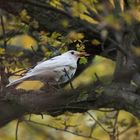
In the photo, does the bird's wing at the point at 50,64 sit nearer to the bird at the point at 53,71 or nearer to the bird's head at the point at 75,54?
the bird at the point at 53,71

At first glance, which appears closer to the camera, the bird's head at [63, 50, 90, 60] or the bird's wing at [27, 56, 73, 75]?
the bird's wing at [27, 56, 73, 75]

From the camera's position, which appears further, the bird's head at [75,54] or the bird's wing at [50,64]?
the bird's head at [75,54]

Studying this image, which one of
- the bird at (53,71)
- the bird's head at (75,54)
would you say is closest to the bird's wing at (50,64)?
the bird at (53,71)

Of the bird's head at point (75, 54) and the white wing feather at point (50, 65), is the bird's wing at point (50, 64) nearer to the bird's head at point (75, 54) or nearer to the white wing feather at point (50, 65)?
the white wing feather at point (50, 65)

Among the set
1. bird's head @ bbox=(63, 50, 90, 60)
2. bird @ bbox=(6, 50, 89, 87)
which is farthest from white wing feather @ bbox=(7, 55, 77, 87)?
bird's head @ bbox=(63, 50, 90, 60)

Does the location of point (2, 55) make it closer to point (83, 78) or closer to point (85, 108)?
point (85, 108)

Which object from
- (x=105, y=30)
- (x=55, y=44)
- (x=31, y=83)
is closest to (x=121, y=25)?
(x=105, y=30)

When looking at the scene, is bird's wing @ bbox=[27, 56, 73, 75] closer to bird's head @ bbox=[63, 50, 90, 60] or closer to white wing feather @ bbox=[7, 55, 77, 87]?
white wing feather @ bbox=[7, 55, 77, 87]

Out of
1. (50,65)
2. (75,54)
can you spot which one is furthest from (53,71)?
(75,54)

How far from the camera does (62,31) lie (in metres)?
7.46

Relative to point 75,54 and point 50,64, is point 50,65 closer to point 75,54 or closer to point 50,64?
point 50,64

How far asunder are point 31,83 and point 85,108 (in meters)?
2.89

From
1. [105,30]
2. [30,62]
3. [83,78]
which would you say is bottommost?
[83,78]

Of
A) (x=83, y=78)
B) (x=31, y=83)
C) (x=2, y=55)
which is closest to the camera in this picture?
(x=2, y=55)
